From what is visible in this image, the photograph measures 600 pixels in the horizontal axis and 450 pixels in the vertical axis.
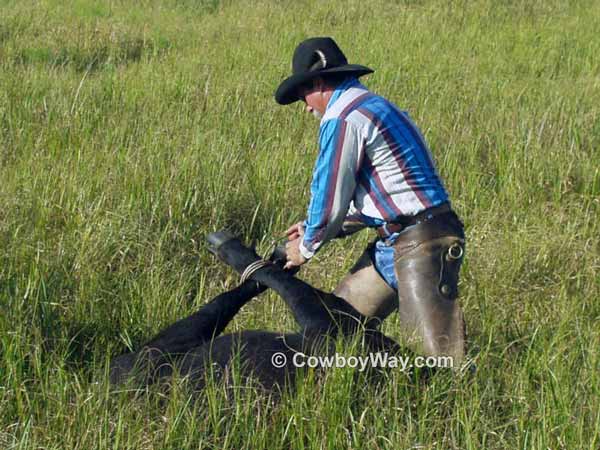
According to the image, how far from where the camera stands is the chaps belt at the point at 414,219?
3.26 metres

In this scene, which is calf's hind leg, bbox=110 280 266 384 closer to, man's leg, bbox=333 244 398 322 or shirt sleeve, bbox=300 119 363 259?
shirt sleeve, bbox=300 119 363 259

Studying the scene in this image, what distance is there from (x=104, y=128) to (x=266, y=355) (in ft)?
10.4

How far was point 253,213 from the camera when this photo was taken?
185 inches

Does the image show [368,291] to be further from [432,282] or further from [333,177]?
[333,177]

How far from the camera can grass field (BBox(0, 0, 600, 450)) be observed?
272 centimetres

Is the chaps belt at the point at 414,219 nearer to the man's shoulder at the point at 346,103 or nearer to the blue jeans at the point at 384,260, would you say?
the blue jeans at the point at 384,260

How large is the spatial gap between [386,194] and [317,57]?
1.84 ft

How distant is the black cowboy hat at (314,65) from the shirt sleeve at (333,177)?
22 centimetres

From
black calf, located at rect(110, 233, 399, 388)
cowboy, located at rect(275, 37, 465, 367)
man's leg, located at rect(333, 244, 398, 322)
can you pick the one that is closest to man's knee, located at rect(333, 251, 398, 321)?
man's leg, located at rect(333, 244, 398, 322)

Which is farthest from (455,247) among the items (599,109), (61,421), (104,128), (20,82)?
(20,82)

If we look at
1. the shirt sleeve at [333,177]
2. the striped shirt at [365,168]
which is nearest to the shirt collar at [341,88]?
the striped shirt at [365,168]

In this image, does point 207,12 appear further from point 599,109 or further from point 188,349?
point 188,349

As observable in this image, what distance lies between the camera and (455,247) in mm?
3248

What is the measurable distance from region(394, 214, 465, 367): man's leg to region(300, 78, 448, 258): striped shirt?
0.32 feet
